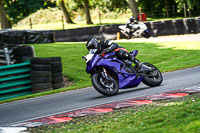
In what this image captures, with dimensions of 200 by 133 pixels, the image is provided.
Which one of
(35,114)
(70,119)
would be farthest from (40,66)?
(70,119)

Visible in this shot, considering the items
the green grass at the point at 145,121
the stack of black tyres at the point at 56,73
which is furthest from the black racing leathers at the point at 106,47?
the stack of black tyres at the point at 56,73

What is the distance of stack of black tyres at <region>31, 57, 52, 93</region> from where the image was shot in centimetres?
1190

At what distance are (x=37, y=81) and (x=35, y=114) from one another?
438 centimetres

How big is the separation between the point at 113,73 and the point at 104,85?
517 millimetres

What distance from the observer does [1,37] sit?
2075 centimetres

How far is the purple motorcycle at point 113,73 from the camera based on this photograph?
28.1 feet

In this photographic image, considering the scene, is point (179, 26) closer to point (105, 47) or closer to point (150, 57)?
point (150, 57)

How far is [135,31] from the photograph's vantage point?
1051 inches

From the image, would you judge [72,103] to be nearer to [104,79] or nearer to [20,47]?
[104,79]

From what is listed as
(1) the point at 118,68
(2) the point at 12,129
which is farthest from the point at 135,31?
(2) the point at 12,129

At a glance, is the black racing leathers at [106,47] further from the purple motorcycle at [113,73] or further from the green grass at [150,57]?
the green grass at [150,57]

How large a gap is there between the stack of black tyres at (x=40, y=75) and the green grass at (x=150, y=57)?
2.18ft

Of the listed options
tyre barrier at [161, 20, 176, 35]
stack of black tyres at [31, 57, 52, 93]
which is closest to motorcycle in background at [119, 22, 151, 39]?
tyre barrier at [161, 20, 176, 35]

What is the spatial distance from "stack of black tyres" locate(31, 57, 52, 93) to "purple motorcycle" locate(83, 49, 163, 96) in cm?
350
